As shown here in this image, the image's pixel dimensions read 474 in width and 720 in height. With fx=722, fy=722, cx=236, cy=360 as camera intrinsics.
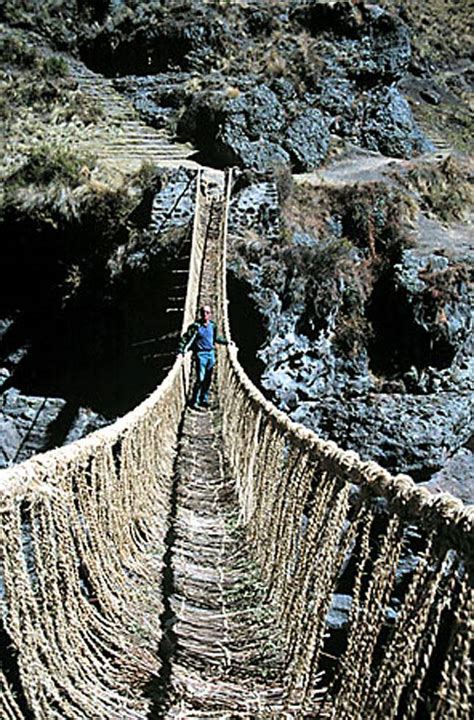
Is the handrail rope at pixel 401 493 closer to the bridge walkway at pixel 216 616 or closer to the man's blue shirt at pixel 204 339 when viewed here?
the bridge walkway at pixel 216 616

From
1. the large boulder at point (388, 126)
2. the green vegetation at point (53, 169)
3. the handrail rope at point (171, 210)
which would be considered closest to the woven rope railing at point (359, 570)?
the handrail rope at point (171, 210)

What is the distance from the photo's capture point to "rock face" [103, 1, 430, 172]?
49.8 ft

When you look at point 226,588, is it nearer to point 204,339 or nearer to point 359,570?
point 359,570

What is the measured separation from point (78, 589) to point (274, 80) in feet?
54.3

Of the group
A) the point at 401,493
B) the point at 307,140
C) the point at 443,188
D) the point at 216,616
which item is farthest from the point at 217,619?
the point at 443,188

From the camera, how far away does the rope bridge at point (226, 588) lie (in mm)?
1422

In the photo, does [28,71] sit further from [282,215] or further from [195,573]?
[195,573]

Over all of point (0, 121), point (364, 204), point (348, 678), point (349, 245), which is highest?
point (0, 121)

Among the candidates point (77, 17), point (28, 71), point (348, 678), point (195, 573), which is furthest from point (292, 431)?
point (77, 17)

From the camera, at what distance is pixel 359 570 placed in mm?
1864

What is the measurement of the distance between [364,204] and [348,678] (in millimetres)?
12058

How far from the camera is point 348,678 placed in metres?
1.72

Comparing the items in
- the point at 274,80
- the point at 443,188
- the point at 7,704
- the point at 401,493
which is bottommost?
the point at 7,704

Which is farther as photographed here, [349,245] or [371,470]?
[349,245]
